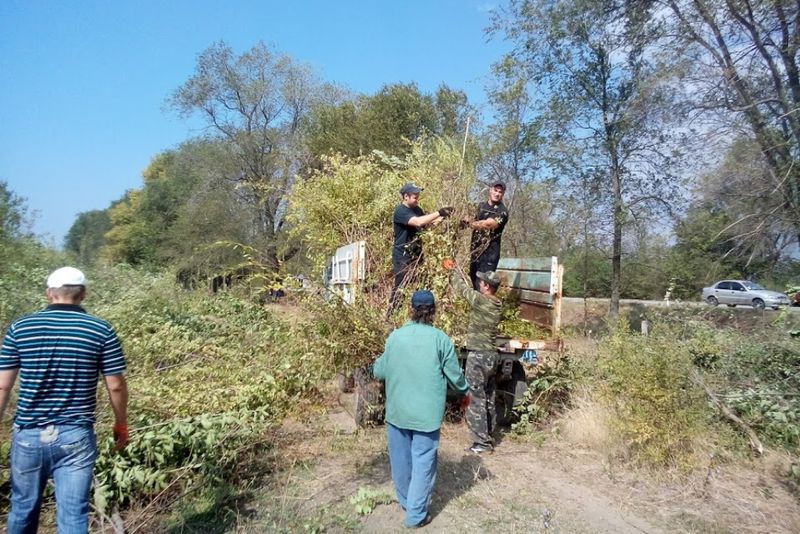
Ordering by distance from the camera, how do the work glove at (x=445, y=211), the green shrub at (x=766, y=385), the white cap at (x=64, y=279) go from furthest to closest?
the work glove at (x=445, y=211) → the green shrub at (x=766, y=385) → the white cap at (x=64, y=279)

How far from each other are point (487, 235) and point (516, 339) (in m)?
1.21

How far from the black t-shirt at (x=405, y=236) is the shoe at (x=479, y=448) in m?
2.03

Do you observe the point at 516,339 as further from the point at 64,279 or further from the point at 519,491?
the point at 64,279

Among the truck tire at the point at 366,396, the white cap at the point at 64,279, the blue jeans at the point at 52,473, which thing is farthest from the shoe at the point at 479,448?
the white cap at the point at 64,279

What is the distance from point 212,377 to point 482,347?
275 centimetres

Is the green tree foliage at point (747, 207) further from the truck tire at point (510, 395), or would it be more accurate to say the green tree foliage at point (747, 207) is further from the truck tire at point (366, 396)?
the truck tire at point (366, 396)

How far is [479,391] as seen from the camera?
18.2 feet

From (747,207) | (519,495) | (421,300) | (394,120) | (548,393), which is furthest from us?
(394,120)

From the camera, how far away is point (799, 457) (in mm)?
4934

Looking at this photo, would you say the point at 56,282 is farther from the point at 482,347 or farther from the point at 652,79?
the point at 652,79

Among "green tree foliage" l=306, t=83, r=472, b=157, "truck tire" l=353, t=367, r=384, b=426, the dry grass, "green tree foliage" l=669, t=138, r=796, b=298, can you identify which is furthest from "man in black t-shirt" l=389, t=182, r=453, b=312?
"green tree foliage" l=306, t=83, r=472, b=157

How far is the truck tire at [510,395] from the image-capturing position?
247 inches

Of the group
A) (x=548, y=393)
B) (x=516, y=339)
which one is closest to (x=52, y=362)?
(x=516, y=339)

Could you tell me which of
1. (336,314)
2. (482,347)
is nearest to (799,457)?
(482,347)
